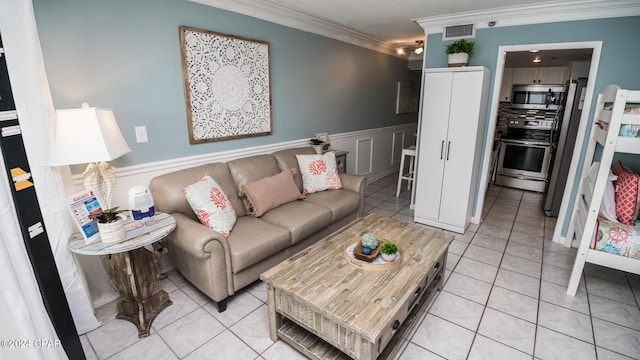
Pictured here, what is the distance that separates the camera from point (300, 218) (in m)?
2.67

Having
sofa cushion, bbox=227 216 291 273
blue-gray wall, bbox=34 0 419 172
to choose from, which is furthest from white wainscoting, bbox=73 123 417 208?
sofa cushion, bbox=227 216 291 273

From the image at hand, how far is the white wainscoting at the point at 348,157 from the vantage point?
2.34 m

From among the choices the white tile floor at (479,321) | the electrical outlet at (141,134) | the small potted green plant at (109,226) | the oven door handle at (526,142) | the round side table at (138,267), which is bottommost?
the white tile floor at (479,321)

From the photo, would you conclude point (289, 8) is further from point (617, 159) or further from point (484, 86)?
point (617, 159)

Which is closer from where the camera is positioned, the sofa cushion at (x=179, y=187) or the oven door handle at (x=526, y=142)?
the sofa cushion at (x=179, y=187)

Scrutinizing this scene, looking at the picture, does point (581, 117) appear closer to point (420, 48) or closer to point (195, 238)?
point (420, 48)

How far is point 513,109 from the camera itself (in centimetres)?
519

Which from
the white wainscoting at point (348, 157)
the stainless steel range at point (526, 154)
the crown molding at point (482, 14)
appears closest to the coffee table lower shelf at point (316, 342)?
the white wainscoting at point (348, 157)

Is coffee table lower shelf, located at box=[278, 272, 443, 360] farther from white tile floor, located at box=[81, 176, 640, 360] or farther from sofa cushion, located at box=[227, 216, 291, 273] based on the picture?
sofa cushion, located at box=[227, 216, 291, 273]

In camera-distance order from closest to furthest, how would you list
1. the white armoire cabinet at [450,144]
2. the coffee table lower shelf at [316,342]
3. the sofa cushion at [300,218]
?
the coffee table lower shelf at [316,342], the sofa cushion at [300,218], the white armoire cabinet at [450,144]

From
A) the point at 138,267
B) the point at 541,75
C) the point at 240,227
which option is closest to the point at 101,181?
the point at 138,267

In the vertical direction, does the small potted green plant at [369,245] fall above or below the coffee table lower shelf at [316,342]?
above

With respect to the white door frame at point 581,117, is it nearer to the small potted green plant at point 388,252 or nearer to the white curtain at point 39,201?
the small potted green plant at point 388,252

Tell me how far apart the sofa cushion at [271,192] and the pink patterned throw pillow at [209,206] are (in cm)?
36
